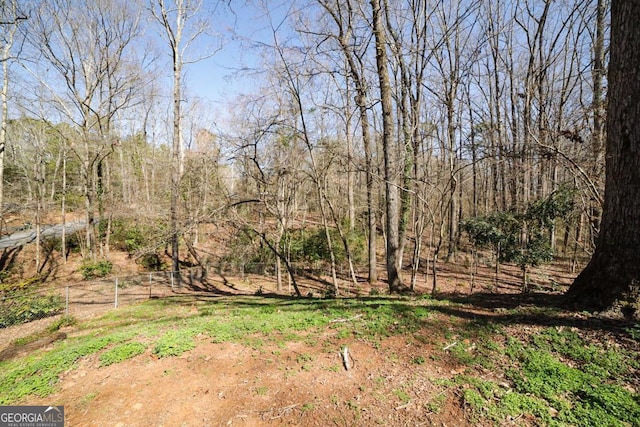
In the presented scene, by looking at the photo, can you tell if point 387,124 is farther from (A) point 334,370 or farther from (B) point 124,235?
(B) point 124,235

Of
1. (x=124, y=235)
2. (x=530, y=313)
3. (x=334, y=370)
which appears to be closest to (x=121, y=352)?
(x=334, y=370)

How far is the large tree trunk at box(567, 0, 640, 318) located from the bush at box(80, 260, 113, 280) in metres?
16.7

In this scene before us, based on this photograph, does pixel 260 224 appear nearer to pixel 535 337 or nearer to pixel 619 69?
pixel 535 337

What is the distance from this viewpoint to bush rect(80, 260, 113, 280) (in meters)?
13.1

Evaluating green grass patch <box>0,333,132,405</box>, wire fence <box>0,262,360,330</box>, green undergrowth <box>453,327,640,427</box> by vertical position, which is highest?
green undergrowth <box>453,327,640,427</box>

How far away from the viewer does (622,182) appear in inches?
136

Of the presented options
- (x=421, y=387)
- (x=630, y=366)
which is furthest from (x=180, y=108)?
(x=630, y=366)

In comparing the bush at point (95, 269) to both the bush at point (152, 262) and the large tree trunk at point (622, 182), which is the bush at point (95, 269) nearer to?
the bush at point (152, 262)

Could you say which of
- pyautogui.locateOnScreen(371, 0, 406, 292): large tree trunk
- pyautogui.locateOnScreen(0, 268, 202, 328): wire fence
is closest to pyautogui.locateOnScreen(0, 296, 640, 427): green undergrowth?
pyautogui.locateOnScreen(371, 0, 406, 292): large tree trunk

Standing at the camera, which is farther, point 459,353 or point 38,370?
point 38,370

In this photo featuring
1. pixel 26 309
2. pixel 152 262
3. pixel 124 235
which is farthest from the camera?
pixel 124 235

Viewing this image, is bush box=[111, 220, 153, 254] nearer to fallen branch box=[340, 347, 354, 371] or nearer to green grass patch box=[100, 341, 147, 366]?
green grass patch box=[100, 341, 147, 366]

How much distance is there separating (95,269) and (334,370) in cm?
1458

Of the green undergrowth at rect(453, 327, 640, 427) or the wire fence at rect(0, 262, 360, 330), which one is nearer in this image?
the green undergrowth at rect(453, 327, 640, 427)
